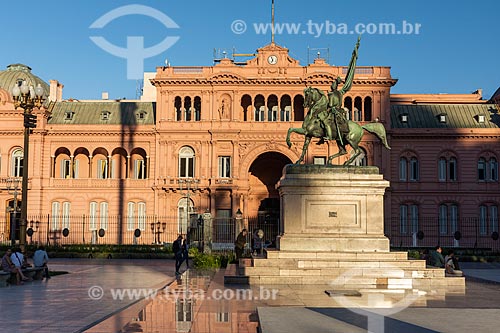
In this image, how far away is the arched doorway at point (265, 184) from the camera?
6128 cm

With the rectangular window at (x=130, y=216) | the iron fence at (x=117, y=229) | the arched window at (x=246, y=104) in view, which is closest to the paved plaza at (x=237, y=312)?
the iron fence at (x=117, y=229)

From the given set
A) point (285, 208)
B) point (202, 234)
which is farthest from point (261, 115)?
point (285, 208)

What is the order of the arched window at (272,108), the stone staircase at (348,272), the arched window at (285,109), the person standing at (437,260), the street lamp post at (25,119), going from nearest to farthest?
the stone staircase at (348,272)
the street lamp post at (25,119)
the person standing at (437,260)
the arched window at (285,109)
the arched window at (272,108)

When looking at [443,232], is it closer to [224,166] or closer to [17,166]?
[224,166]

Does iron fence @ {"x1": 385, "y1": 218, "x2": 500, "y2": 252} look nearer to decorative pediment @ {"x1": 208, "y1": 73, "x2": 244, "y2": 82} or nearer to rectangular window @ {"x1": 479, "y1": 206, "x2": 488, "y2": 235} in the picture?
rectangular window @ {"x1": 479, "y1": 206, "x2": 488, "y2": 235}

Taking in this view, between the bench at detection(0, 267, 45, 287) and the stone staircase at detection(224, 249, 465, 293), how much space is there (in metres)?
7.60

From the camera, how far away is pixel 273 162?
208ft

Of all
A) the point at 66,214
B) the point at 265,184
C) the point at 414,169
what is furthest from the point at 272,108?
the point at 66,214

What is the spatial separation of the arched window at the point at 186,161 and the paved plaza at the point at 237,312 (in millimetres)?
38240

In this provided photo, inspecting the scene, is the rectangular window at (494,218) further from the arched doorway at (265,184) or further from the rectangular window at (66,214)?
the rectangular window at (66,214)

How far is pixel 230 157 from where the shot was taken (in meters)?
58.8

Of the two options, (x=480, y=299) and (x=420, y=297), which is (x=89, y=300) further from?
(x=480, y=299)

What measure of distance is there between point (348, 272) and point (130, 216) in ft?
136

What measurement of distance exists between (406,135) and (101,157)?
30510mm
